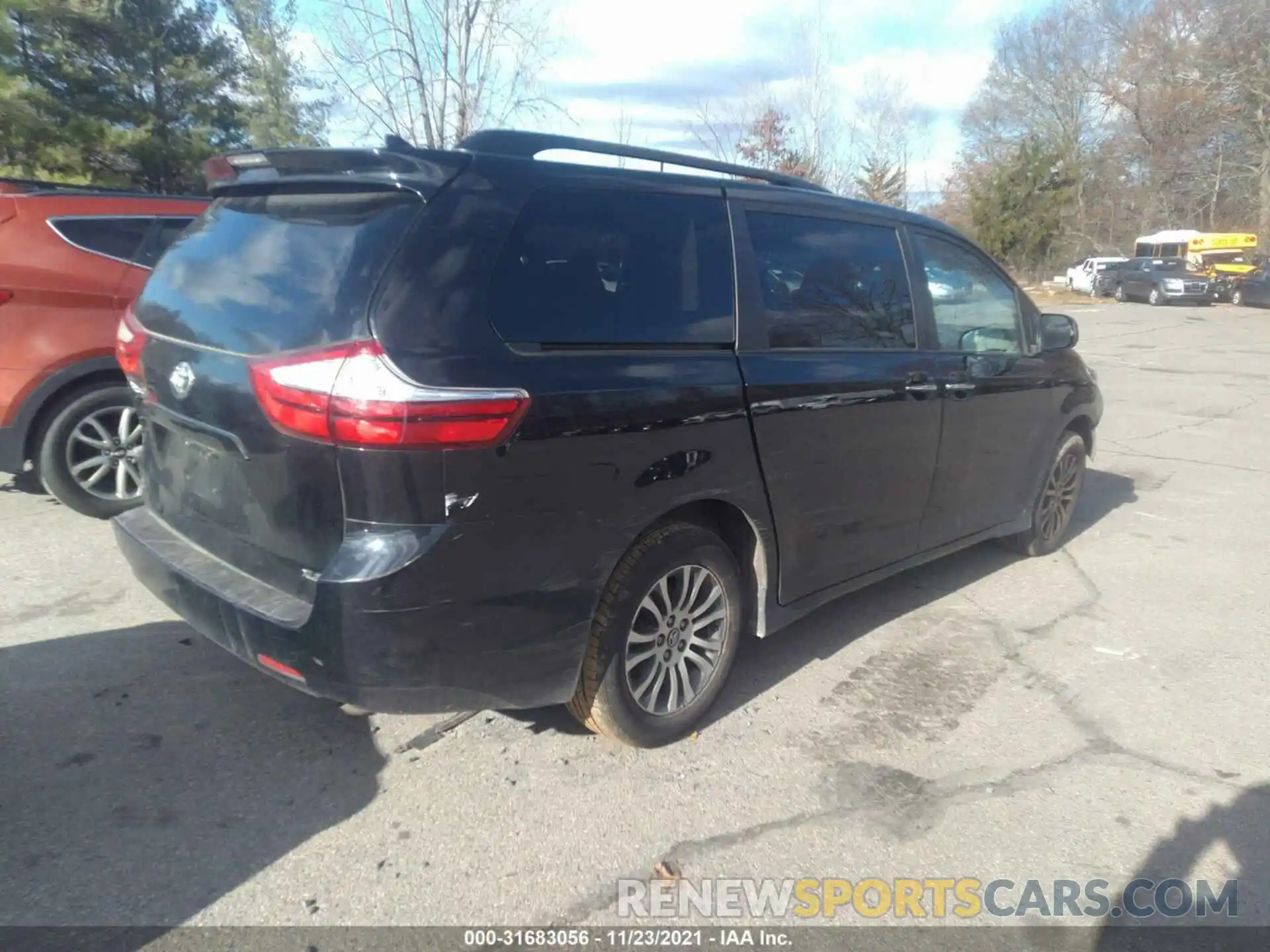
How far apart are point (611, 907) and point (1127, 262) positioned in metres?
40.8

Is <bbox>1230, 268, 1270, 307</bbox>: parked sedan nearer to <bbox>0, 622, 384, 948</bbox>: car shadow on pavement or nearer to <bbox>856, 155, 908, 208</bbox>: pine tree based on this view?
<bbox>856, 155, 908, 208</bbox>: pine tree

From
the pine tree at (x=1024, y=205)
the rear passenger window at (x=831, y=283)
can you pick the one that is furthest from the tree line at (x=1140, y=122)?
the rear passenger window at (x=831, y=283)

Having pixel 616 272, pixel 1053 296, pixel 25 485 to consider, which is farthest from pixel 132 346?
pixel 1053 296

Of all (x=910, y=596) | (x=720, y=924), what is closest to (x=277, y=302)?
(x=720, y=924)

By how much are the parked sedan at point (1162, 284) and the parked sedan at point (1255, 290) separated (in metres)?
1.00

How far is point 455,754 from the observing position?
3371 mm

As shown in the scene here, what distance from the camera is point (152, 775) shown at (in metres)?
3.15

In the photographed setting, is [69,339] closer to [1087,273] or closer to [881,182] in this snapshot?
[881,182]

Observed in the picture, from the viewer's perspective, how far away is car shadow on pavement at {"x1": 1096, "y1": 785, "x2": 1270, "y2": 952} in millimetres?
2666

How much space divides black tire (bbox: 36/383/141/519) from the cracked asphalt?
0.38 metres

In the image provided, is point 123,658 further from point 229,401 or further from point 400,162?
point 400,162

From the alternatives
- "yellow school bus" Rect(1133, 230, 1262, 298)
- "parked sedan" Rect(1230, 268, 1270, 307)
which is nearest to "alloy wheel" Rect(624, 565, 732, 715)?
"parked sedan" Rect(1230, 268, 1270, 307)

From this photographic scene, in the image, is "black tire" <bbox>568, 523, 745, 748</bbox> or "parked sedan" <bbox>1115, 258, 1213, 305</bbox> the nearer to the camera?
"black tire" <bbox>568, 523, 745, 748</bbox>

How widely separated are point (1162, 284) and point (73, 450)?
36674 mm
